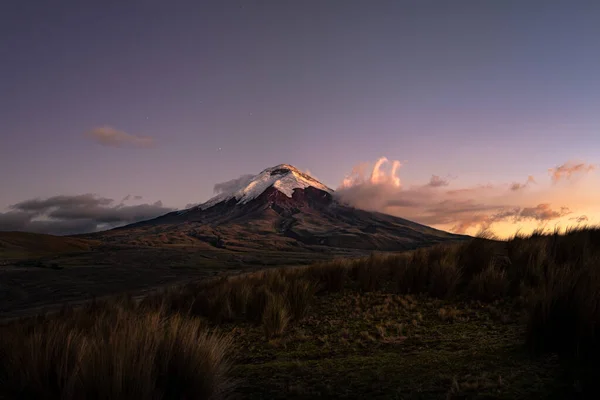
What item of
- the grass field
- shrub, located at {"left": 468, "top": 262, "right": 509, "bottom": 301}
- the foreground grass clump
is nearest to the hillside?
the grass field

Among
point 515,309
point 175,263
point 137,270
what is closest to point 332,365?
point 515,309

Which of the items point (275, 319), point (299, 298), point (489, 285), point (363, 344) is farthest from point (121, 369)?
point (489, 285)

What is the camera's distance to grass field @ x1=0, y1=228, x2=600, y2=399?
2658mm

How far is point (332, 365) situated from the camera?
3918mm

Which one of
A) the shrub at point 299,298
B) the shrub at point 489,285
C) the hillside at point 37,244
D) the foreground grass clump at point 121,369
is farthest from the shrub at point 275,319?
the hillside at point 37,244

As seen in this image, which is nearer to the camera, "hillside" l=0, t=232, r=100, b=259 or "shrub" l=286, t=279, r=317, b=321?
"shrub" l=286, t=279, r=317, b=321

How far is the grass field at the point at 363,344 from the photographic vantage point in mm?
2658

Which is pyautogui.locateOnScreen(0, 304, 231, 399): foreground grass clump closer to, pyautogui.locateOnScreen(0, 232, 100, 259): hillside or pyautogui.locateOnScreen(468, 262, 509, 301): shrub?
pyautogui.locateOnScreen(468, 262, 509, 301): shrub

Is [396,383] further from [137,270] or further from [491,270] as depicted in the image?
[137,270]

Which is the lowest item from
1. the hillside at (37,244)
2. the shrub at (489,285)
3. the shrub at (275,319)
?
the hillside at (37,244)

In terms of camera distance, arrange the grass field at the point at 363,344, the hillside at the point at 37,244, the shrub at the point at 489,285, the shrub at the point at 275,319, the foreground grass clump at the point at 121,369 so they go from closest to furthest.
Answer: the foreground grass clump at the point at 121,369 → the grass field at the point at 363,344 → the shrub at the point at 275,319 → the shrub at the point at 489,285 → the hillside at the point at 37,244

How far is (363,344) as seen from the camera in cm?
471

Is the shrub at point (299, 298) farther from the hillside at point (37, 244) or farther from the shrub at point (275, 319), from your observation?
the hillside at point (37, 244)

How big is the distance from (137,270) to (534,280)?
63918 millimetres
